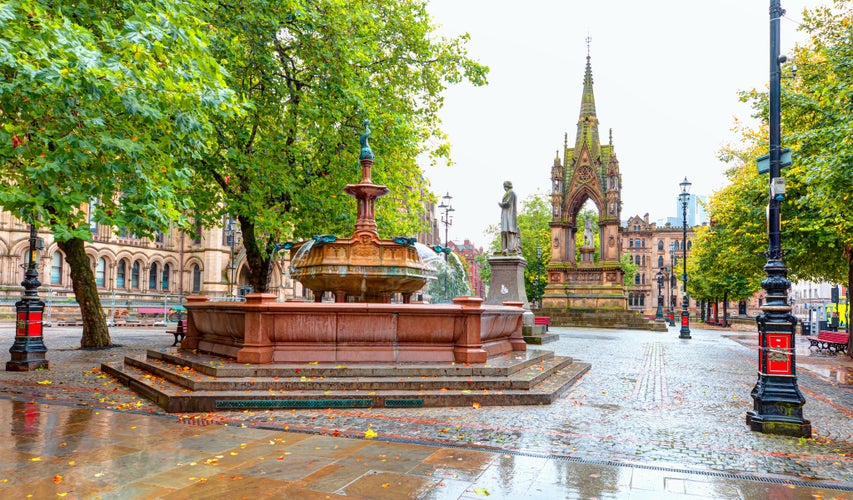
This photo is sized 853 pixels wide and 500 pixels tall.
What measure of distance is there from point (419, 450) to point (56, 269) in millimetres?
44674

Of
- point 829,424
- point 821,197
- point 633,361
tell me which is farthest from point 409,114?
point 829,424

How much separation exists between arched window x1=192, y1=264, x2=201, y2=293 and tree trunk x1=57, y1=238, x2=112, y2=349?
127 ft

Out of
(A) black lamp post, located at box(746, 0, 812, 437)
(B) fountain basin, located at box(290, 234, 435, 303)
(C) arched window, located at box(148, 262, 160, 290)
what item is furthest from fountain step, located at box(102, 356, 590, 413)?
(C) arched window, located at box(148, 262, 160, 290)

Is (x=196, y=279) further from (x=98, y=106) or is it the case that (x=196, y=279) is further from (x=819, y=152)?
(x=819, y=152)

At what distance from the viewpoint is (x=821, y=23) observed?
18.8 metres

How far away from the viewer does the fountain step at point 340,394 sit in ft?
25.8

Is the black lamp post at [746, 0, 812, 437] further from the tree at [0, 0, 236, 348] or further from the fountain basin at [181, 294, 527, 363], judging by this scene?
the tree at [0, 0, 236, 348]

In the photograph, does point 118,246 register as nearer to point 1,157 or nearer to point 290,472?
point 1,157

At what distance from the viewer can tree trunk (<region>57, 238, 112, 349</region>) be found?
15.8m

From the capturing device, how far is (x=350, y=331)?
9.45 m

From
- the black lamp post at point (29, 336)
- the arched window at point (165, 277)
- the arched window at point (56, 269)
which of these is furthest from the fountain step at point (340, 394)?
the arched window at point (165, 277)

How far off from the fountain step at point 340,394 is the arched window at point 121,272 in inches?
1695

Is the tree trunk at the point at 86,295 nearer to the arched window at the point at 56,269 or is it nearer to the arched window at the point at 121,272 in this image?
the arched window at the point at 56,269

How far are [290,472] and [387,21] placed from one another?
1720cm
